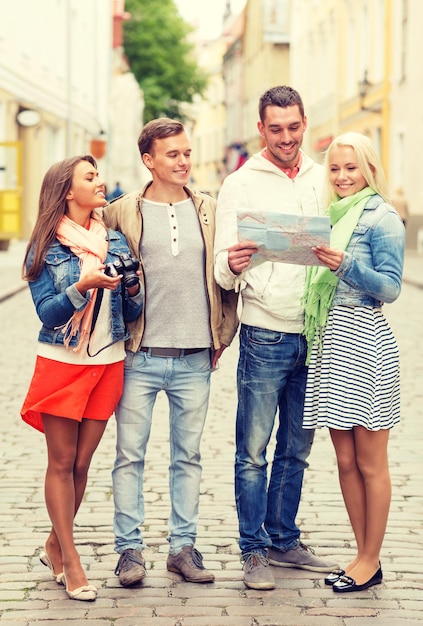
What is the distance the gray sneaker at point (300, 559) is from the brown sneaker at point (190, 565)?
1.14ft

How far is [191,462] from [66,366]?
27.6 inches

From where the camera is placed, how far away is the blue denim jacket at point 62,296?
14.8 feet

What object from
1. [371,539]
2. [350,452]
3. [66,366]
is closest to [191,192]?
[66,366]

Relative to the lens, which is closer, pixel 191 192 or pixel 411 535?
pixel 191 192

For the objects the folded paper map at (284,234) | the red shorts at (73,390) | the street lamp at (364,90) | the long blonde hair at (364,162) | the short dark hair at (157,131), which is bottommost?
the red shorts at (73,390)

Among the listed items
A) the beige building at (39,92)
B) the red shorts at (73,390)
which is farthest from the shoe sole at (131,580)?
the beige building at (39,92)

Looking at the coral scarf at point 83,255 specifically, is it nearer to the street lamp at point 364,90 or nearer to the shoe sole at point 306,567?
the shoe sole at point 306,567

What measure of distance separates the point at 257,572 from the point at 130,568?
49cm

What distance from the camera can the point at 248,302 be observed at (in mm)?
4832

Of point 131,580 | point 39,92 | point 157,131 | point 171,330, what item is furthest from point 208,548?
point 39,92

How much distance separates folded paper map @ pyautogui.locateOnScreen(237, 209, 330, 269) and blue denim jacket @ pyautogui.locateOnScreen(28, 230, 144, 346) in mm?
509

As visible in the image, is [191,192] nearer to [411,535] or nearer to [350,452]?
[350,452]

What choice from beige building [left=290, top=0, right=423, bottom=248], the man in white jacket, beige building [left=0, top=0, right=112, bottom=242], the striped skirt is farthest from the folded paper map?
beige building [left=290, top=0, right=423, bottom=248]

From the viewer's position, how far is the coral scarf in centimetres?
455
